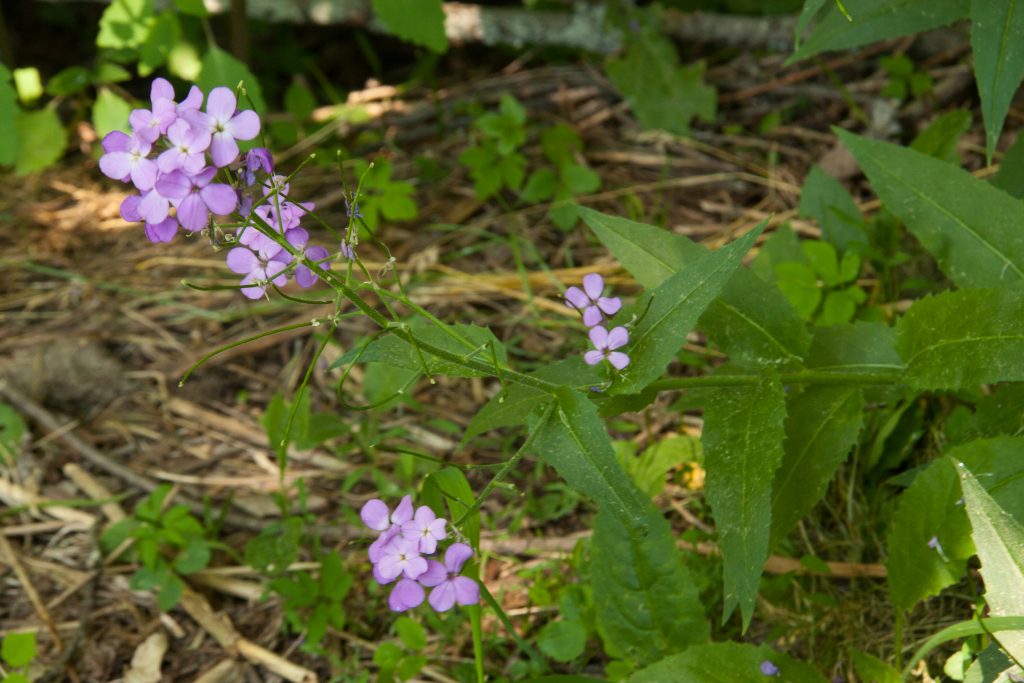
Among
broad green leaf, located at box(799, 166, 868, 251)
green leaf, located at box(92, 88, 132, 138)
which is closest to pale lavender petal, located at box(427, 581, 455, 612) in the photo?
broad green leaf, located at box(799, 166, 868, 251)

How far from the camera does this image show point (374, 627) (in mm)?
2531

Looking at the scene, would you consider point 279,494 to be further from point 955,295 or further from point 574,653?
point 955,295

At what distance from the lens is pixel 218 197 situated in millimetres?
1505

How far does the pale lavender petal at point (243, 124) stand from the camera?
154cm

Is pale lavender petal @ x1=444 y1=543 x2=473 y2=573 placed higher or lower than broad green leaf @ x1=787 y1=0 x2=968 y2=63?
lower

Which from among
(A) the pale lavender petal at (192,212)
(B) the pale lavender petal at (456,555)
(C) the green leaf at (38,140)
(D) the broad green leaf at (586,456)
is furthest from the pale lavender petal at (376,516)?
(C) the green leaf at (38,140)

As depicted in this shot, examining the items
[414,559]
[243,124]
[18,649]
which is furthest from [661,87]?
[18,649]

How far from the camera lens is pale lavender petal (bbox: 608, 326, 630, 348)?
184 cm

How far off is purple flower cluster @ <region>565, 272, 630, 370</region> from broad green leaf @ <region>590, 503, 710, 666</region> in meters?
0.42

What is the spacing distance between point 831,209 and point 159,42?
214cm

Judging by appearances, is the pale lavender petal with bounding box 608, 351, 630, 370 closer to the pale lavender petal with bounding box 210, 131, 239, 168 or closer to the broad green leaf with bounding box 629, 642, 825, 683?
the broad green leaf with bounding box 629, 642, 825, 683

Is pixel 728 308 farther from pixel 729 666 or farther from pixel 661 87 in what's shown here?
pixel 661 87

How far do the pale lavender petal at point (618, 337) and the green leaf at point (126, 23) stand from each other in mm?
2189

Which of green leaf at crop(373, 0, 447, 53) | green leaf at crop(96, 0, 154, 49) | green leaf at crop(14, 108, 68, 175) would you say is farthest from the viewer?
green leaf at crop(14, 108, 68, 175)
